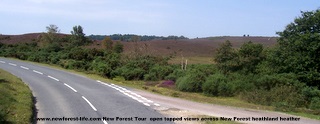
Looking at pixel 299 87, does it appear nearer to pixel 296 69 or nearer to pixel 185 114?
pixel 296 69

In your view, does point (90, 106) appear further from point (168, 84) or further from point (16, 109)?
point (168, 84)

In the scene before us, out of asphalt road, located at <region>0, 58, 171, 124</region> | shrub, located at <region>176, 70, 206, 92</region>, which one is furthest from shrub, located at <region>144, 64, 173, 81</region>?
asphalt road, located at <region>0, 58, 171, 124</region>

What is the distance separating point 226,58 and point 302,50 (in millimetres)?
7563

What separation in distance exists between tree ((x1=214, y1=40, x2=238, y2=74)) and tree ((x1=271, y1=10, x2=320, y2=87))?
4308mm

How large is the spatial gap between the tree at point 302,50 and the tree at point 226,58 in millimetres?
4308

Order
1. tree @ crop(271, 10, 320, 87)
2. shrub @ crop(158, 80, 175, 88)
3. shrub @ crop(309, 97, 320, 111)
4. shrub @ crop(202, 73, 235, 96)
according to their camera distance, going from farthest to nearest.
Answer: shrub @ crop(158, 80, 175, 88) → shrub @ crop(202, 73, 235, 96) → tree @ crop(271, 10, 320, 87) → shrub @ crop(309, 97, 320, 111)

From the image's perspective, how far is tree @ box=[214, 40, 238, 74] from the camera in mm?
33000

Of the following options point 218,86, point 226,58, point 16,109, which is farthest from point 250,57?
point 16,109

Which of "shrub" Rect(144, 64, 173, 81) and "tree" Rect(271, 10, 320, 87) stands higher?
"tree" Rect(271, 10, 320, 87)

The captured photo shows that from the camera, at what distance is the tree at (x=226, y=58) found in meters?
33.0

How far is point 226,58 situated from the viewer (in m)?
33.5

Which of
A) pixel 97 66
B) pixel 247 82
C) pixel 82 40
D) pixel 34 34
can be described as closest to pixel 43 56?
pixel 97 66

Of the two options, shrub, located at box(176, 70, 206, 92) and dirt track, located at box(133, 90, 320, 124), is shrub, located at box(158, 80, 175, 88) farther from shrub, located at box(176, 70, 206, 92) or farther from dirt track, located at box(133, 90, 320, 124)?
dirt track, located at box(133, 90, 320, 124)

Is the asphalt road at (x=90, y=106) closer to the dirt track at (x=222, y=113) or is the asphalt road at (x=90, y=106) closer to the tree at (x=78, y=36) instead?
the dirt track at (x=222, y=113)
